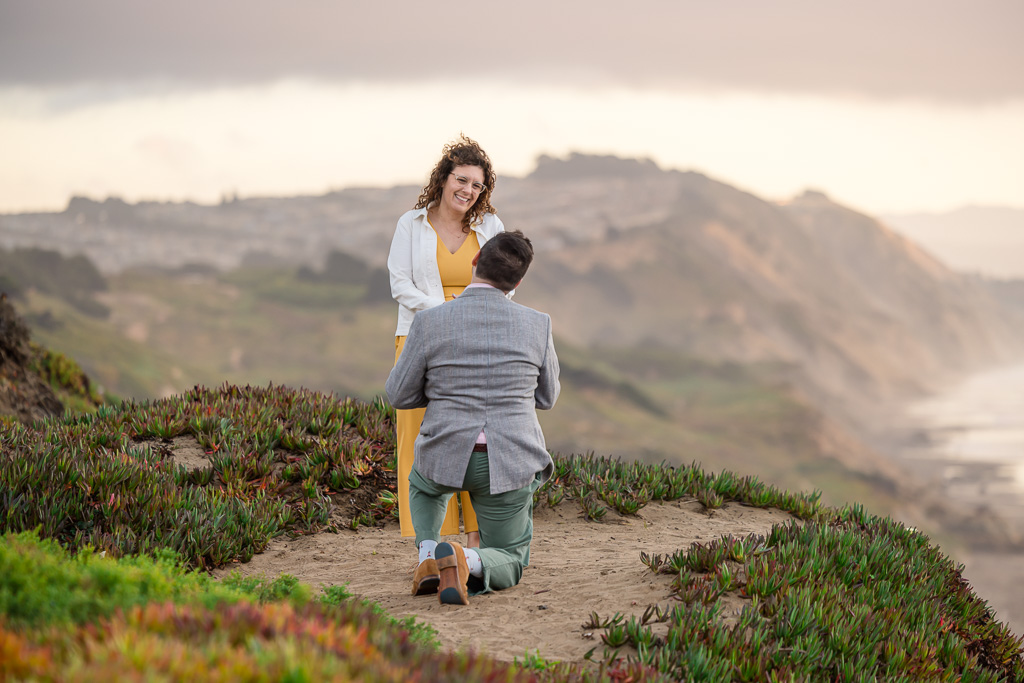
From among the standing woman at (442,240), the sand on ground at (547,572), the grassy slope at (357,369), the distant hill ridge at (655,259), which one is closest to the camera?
the sand on ground at (547,572)

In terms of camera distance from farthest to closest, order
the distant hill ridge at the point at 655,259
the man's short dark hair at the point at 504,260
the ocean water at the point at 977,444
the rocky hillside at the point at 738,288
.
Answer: the rocky hillside at the point at 738,288 < the distant hill ridge at the point at 655,259 < the ocean water at the point at 977,444 < the man's short dark hair at the point at 504,260

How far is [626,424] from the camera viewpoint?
61.8 metres

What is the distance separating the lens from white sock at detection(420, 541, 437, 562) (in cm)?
500

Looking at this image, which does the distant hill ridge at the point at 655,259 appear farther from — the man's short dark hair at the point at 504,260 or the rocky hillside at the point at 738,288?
the man's short dark hair at the point at 504,260

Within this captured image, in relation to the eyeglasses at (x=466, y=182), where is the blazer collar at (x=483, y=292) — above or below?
below

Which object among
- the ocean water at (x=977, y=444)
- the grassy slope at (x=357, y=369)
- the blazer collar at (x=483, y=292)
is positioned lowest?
the ocean water at (x=977, y=444)

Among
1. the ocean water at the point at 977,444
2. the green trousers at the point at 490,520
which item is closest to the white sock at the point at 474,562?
the green trousers at the point at 490,520

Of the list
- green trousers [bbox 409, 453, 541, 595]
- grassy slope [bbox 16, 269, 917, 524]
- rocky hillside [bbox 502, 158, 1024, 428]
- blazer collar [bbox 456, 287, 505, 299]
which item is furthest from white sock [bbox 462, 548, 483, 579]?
rocky hillside [bbox 502, 158, 1024, 428]

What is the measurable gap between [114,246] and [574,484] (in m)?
92.5

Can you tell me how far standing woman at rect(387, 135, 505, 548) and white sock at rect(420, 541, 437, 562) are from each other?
0.59m

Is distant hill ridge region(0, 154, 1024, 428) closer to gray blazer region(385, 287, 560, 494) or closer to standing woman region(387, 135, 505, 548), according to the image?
standing woman region(387, 135, 505, 548)

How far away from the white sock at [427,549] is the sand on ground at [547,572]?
276 millimetres

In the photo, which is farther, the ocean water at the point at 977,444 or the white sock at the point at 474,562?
the ocean water at the point at 977,444

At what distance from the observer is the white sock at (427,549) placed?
500cm
